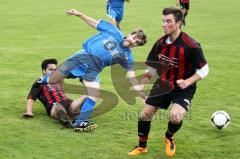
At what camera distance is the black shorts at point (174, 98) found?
606 cm

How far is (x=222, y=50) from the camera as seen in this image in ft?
46.6

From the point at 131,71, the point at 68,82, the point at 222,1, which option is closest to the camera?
the point at 131,71

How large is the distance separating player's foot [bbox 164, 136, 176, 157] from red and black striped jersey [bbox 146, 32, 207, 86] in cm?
73

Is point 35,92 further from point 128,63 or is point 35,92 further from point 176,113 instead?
point 176,113

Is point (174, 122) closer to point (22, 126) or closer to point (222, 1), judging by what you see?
point (22, 126)

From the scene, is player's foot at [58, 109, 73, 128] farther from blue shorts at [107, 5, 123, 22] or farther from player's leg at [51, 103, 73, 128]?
blue shorts at [107, 5, 123, 22]

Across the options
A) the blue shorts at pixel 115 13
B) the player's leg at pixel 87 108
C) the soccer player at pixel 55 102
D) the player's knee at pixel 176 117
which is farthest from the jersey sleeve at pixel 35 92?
the blue shorts at pixel 115 13

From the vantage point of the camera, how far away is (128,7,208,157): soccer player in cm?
598

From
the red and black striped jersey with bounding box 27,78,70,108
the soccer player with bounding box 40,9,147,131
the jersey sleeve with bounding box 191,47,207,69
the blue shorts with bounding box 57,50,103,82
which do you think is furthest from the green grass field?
the jersey sleeve with bounding box 191,47,207,69

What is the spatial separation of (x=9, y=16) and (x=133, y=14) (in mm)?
6006

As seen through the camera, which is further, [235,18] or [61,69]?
[235,18]

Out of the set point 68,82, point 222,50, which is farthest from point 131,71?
point 222,50

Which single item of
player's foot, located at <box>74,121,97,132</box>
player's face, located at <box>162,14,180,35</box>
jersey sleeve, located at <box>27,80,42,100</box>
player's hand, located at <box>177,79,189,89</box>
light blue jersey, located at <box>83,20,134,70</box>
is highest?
player's face, located at <box>162,14,180,35</box>

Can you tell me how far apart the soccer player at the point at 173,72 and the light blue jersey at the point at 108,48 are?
1176 mm
